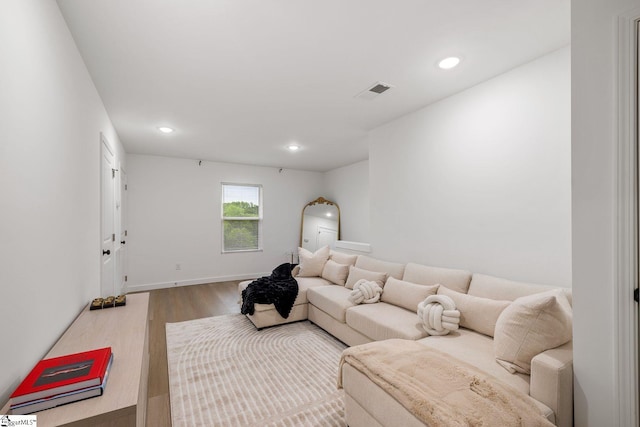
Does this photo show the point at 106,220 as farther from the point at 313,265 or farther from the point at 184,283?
the point at 184,283

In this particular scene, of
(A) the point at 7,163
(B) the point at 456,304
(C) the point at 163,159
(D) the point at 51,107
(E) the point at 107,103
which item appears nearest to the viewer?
(A) the point at 7,163

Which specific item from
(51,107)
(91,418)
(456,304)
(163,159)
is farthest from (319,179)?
(91,418)

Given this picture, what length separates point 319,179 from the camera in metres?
Answer: 7.20

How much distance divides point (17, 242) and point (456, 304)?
2.72m

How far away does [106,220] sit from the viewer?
9.60ft

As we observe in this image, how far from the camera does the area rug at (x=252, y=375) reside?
6.40ft

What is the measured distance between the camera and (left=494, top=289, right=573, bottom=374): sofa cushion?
62.9 inches

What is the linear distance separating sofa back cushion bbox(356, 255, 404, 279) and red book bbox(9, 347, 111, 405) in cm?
270

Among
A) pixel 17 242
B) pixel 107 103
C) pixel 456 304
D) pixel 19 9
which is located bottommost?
pixel 456 304

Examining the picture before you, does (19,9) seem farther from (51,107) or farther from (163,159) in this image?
(163,159)

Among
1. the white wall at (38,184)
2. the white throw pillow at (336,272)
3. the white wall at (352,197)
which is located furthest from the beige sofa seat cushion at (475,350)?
the white wall at (352,197)

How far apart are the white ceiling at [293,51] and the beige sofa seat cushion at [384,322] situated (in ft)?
7.09

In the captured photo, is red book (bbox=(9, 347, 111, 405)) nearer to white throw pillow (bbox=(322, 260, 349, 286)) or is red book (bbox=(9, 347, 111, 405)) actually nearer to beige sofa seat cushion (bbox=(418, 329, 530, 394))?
beige sofa seat cushion (bbox=(418, 329, 530, 394))

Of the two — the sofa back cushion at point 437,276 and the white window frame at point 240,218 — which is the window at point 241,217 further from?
the sofa back cushion at point 437,276
